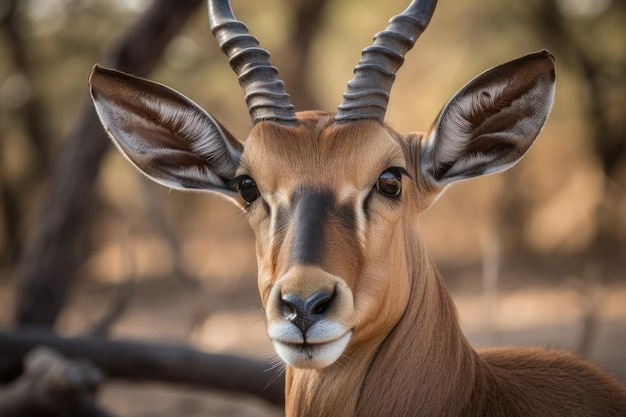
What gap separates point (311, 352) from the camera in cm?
383

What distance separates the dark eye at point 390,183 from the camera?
441 cm

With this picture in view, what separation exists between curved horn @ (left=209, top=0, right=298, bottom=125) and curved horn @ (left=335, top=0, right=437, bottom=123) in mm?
360

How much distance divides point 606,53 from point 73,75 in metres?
13.9

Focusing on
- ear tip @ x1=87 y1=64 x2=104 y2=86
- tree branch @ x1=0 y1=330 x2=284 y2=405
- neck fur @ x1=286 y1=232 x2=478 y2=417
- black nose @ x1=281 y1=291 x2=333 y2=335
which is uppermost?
ear tip @ x1=87 y1=64 x2=104 y2=86

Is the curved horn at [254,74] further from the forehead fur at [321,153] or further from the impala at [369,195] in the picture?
the forehead fur at [321,153]

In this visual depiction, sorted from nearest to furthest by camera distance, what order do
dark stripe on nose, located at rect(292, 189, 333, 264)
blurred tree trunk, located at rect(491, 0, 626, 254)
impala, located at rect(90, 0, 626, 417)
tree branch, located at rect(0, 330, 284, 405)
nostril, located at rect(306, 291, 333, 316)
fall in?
nostril, located at rect(306, 291, 333, 316) < dark stripe on nose, located at rect(292, 189, 333, 264) < impala, located at rect(90, 0, 626, 417) < tree branch, located at rect(0, 330, 284, 405) < blurred tree trunk, located at rect(491, 0, 626, 254)

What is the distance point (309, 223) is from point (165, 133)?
1455mm

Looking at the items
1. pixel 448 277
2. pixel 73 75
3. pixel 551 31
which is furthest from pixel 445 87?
pixel 73 75

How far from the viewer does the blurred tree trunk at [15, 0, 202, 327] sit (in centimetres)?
993

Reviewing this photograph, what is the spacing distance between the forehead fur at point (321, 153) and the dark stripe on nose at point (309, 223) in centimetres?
9

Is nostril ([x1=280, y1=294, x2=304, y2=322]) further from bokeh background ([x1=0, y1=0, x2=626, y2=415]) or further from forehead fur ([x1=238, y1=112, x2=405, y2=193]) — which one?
bokeh background ([x1=0, y1=0, x2=626, y2=415])

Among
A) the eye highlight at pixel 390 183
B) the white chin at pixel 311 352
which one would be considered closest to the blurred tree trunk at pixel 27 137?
the eye highlight at pixel 390 183

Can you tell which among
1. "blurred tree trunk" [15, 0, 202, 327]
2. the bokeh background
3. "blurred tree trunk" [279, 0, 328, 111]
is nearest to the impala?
"blurred tree trunk" [15, 0, 202, 327]

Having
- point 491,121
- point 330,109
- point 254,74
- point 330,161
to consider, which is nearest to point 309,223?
point 330,161
